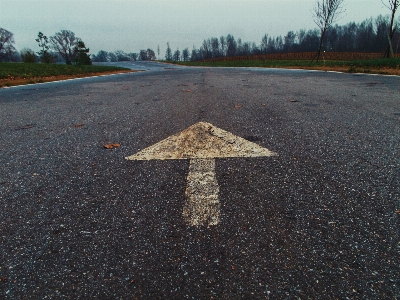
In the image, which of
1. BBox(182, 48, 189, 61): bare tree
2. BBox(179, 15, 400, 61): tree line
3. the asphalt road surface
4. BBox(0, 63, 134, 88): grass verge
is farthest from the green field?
BBox(182, 48, 189, 61): bare tree

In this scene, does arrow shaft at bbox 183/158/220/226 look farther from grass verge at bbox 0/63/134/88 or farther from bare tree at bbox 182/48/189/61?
bare tree at bbox 182/48/189/61

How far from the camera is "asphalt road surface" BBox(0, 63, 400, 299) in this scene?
2.91 feet

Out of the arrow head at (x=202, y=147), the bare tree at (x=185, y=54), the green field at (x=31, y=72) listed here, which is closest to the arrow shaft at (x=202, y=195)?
the arrow head at (x=202, y=147)

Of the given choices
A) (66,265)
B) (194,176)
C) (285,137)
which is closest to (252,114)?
(285,137)

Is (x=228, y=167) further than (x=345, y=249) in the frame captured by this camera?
Yes

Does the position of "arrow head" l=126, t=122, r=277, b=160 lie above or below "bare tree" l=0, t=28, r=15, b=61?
below

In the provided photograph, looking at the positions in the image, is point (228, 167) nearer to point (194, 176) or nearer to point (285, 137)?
point (194, 176)

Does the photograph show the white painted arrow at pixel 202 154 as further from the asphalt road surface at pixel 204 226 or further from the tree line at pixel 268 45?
the tree line at pixel 268 45

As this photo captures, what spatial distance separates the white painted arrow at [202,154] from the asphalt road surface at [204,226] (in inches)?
1.9

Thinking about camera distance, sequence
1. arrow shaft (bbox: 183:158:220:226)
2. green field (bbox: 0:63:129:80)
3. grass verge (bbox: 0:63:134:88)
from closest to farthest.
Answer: arrow shaft (bbox: 183:158:220:226) → grass verge (bbox: 0:63:134:88) → green field (bbox: 0:63:129:80)

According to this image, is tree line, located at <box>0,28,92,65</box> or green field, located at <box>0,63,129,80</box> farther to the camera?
tree line, located at <box>0,28,92,65</box>

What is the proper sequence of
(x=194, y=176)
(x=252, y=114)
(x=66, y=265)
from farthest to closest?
(x=252, y=114) < (x=194, y=176) < (x=66, y=265)

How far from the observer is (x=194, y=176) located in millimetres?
1593

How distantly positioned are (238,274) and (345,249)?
0.48 m
